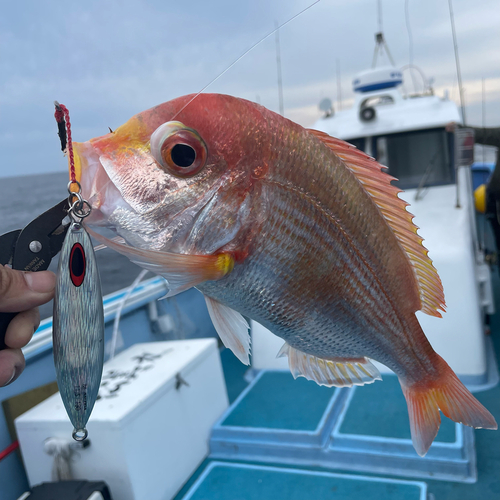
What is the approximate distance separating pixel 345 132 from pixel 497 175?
2231mm

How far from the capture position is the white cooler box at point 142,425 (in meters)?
1.89

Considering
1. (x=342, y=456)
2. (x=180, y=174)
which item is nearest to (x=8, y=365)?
(x=180, y=174)

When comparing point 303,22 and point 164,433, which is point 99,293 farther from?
point 164,433

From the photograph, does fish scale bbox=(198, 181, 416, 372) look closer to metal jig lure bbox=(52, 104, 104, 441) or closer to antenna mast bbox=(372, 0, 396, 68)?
metal jig lure bbox=(52, 104, 104, 441)

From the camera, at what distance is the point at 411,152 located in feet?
8.26

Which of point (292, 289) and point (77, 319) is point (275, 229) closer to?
point (292, 289)

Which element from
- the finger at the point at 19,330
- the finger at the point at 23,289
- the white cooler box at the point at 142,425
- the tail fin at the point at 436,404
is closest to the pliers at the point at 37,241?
the finger at the point at 23,289

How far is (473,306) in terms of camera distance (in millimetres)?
1516

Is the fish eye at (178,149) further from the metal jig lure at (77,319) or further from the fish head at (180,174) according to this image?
the metal jig lure at (77,319)

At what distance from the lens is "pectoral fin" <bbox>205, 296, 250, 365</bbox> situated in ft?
2.05

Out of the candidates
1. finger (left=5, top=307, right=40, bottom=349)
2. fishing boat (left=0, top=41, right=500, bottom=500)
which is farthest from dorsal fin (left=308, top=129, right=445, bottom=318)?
fishing boat (left=0, top=41, right=500, bottom=500)

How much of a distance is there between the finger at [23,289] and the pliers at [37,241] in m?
0.01

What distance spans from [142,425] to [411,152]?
6.44ft

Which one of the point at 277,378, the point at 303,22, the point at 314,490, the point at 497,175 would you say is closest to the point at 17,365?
the point at 303,22
